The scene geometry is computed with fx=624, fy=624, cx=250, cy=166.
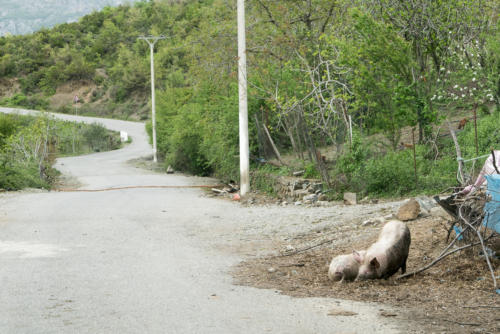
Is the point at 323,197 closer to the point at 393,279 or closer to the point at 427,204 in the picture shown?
the point at 427,204

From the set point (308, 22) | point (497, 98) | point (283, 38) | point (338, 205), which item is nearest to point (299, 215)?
point (338, 205)

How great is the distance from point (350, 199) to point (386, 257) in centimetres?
661

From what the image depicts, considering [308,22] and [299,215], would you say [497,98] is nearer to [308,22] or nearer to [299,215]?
[299,215]

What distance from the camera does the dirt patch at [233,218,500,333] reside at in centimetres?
576

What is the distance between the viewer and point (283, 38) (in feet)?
62.6

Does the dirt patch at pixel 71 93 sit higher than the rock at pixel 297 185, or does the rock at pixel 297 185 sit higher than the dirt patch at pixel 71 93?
the dirt patch at pixel 71 93

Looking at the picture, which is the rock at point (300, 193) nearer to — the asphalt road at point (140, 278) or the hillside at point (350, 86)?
the hillside at point (350, 86)

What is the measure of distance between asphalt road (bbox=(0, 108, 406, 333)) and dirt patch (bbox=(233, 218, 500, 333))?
1.08ft

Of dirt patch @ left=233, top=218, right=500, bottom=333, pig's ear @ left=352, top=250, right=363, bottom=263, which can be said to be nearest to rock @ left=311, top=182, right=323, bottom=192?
dirt patch @ left=233, top=218, right=500, bottom=333

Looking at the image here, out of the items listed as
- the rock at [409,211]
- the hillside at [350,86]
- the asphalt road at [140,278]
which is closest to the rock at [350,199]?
the hillside at [350,86]

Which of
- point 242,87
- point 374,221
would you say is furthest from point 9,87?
point 374,221

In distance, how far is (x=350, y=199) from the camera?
13.8 metres

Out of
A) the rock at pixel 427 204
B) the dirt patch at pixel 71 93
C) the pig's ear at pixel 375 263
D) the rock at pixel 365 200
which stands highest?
the dirt patch at pixel 71 93

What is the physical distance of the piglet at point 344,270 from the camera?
286 inches
